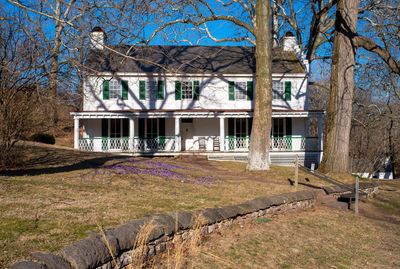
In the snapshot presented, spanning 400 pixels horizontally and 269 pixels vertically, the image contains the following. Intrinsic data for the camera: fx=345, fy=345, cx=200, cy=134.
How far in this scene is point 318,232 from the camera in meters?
7.41

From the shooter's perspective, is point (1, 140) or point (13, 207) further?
point (1, 140)

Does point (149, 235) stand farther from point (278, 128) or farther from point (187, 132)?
point (278, 128)

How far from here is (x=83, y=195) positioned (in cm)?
716

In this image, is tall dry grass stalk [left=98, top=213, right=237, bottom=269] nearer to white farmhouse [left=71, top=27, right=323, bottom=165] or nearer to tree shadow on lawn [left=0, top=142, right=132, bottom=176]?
tree shadow on lawn [left=0, top=142, right=132, bottom=176]

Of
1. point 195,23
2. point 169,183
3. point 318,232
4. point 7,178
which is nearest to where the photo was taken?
point 318,232

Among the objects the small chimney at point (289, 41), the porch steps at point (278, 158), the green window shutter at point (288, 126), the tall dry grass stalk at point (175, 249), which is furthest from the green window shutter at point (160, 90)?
the tall dry grass stalk at point (175, 249)

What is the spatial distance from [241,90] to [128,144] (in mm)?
7836

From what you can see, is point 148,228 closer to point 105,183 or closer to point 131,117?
point 105,183

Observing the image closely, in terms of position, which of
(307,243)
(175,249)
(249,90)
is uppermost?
(249,90)

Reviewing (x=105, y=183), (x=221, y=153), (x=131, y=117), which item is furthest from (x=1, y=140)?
(x=221, y=153)

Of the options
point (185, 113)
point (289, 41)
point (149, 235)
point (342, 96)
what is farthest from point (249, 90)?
point (149, 235)

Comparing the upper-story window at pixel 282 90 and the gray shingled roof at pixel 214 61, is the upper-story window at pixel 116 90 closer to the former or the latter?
the gray shingled roof at pixel 214 61

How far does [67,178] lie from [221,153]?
12.4 m

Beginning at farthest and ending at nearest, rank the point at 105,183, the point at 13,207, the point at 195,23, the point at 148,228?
the point at 195,23, the point at 105,183, the point at 13,207, the point at 148,228
